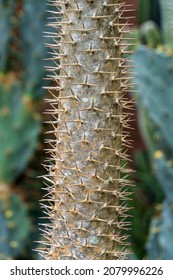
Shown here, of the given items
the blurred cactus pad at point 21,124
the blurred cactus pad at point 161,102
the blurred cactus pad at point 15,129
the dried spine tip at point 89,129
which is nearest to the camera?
the dried spine tip at point 89,129

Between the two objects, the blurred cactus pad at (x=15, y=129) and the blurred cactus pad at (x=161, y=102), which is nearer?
the blurred cactus pad at (x=161, y=102)

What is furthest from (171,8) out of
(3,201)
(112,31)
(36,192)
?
(36,192)

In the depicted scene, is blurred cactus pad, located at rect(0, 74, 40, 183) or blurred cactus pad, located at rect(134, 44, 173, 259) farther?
blurred cactus pad, located at rect(0, 74, 40, 183)

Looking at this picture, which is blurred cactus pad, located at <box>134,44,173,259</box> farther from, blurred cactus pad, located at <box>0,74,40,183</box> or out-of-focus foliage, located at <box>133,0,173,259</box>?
blurred cactus pad, located at <box>0,74,40,183</box>

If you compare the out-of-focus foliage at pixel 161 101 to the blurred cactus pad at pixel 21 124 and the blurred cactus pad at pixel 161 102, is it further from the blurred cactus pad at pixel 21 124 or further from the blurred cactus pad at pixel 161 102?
the blurred cactus pad at pixel 21 124

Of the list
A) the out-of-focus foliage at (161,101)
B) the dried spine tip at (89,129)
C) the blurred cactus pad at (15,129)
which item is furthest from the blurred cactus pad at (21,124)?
the dried spine tip at (89,129)

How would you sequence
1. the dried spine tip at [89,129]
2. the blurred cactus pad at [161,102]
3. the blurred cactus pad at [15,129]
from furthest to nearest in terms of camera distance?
1. the blurred cactus pad at [15,129]
2. the blurred cactus pad at [161,102]
3. the dried spine tip at [89,129]

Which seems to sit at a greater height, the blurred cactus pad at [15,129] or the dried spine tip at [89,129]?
the dried spine tip at [89,129]

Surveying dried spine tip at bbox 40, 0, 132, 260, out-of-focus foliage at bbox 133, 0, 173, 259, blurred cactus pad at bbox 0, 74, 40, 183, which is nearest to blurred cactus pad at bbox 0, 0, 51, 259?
blurred cactus pad at bbox 0, 74, 40, 183

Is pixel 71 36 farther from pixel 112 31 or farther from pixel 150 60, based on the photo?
pixel 150 60
